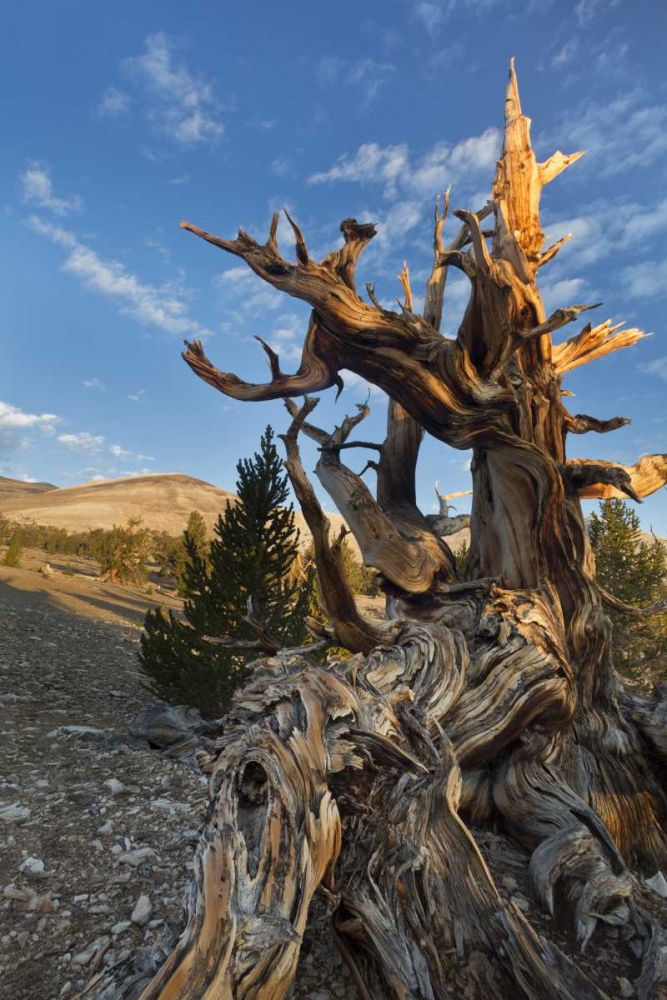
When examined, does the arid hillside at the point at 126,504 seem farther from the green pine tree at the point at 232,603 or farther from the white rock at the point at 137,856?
the white rock at the point at 137,856

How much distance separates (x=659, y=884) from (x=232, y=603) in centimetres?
593

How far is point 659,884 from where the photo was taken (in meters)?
3.82

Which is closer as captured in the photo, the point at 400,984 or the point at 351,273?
the point at 400,984

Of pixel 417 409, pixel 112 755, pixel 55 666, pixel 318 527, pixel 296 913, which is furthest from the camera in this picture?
pixel 55 666

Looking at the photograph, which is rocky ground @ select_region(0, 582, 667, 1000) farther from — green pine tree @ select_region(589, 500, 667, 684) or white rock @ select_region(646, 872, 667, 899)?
green pine tree @ select_region(589, 500, 667, 684)

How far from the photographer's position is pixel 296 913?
76.6 inches

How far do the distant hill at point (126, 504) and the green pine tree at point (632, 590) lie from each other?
5533 centimetres

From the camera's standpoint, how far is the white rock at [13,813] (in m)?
3.77

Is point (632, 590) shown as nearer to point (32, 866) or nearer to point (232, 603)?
point (232, 603)

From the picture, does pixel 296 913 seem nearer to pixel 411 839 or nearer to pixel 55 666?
pixel 411 839

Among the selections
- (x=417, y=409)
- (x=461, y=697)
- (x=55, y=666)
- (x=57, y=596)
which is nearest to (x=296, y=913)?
(x=461, y=697)

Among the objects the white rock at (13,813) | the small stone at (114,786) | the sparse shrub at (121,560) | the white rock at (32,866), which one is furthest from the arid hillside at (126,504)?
the white rock at (32,866)

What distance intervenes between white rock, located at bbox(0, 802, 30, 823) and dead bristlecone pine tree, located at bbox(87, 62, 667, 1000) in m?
1.96

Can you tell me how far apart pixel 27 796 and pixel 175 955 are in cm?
341
